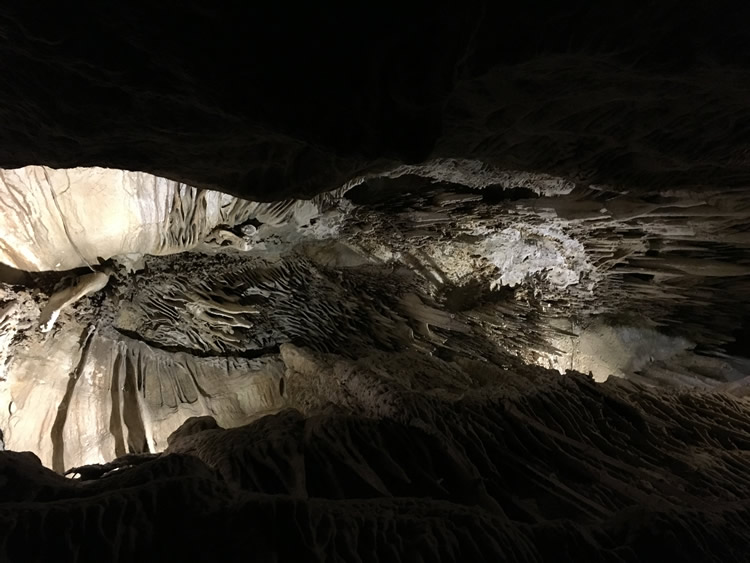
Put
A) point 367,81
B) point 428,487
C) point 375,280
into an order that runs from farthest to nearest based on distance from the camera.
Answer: point 375,280 < point 428,487 < point 367,81

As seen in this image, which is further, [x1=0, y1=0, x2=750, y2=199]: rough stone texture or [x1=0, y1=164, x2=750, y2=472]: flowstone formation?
[x1=0, y1=164, x2=750, y2=472]: flowstone formation

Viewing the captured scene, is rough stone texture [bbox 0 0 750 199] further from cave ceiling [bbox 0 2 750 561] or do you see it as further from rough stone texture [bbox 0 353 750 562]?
rough stone texture [bbox 0 353 750 562]

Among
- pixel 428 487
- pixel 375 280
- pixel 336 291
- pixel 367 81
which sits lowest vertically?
Answer: pixel 428 487

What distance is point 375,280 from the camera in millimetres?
5203

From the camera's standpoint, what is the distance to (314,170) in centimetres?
264

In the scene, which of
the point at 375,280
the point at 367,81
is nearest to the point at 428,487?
the point at 367,81

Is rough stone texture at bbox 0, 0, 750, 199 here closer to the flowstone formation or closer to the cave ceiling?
the cave ceiling

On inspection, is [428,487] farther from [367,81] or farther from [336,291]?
[336,291]

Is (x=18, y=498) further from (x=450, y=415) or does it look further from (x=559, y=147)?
(x=559, y=147)

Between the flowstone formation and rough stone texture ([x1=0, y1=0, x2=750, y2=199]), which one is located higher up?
rough stone texture ([x1=0, y1=0, x2=750, y2=199])

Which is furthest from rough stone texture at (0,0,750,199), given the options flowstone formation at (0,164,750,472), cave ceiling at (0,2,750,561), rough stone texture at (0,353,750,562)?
rough stone texture at (0,353,750,562)

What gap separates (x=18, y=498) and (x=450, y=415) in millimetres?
2248

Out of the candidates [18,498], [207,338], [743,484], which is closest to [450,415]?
[743,484]

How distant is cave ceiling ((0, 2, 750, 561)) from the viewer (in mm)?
1597
